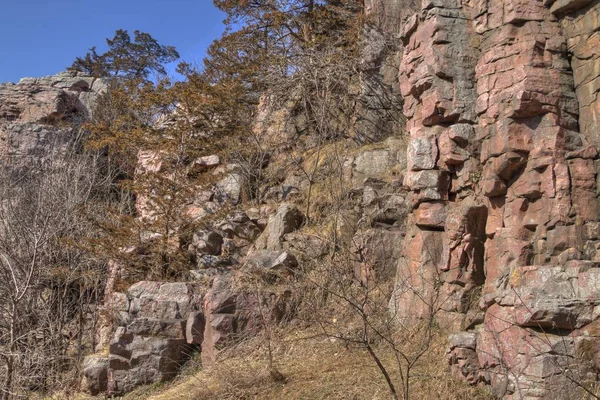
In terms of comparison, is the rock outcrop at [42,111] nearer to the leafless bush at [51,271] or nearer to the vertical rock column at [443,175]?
the leafless bush at [51,271]

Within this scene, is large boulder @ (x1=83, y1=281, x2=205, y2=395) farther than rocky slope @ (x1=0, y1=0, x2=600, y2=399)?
Yes

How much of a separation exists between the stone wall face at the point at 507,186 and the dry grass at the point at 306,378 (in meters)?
A: 0.40

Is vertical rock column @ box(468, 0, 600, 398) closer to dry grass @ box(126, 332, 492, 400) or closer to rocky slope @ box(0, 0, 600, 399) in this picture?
rocky slope @ box(0, 0, 600, 399)

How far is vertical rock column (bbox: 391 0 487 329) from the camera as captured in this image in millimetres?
8211

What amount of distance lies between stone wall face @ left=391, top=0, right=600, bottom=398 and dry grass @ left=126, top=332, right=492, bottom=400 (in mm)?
400

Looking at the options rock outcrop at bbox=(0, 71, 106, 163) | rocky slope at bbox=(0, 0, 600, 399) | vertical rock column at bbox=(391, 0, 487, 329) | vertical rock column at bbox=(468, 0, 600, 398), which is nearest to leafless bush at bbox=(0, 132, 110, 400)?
rocky slope at bbox=(0, 0, 600, 399)

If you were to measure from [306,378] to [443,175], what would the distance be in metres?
3.47

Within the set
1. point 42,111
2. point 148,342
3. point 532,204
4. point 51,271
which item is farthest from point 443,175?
point 42,111

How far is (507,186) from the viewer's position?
7.67 metres

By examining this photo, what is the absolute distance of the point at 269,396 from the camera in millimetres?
7961

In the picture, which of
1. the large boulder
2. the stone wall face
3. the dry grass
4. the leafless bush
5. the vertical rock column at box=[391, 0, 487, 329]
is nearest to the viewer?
the stone wall face

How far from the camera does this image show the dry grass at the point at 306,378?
23.4 ft

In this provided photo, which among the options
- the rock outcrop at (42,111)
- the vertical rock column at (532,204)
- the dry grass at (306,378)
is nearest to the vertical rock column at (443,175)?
the vertical rock column at (532,204)

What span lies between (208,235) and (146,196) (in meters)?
1.81
